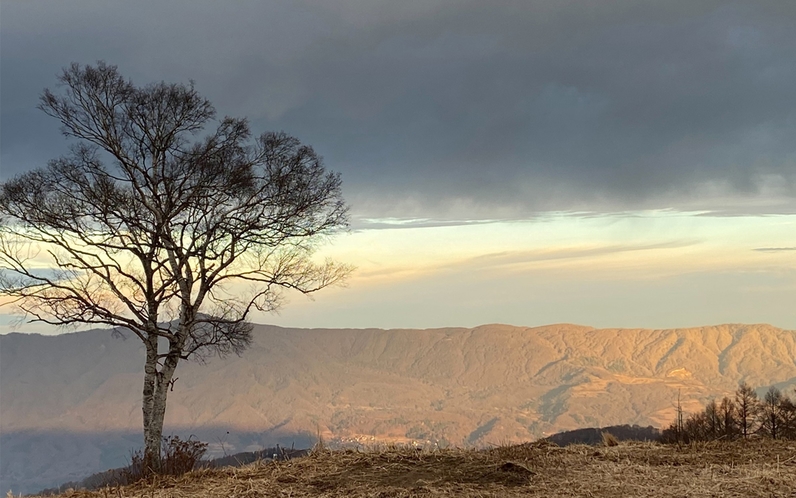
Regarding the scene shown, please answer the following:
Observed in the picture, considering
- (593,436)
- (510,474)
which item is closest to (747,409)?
(510,474)

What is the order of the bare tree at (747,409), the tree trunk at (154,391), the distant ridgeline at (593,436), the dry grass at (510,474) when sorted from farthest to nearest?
the tree trunk at (154,391), the bare tree at (747,409), the distant ridgeline at (593,436), the dry grass at (510,474)

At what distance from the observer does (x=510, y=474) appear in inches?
372

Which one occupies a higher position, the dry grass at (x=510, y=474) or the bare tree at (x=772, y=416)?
the dry grass at (x=510, y=474)

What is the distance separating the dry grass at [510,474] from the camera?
8.73m

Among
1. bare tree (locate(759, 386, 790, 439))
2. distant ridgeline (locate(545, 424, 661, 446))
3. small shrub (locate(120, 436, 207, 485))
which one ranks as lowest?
distant ridgeline (locate(545, 424, 661, 446))

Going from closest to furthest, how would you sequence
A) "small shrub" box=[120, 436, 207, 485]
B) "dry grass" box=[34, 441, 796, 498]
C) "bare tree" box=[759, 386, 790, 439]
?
"dry grass" box=[34, 441, 796, 498] → "small shrub" box=[120, 436, 207, 485] → "bare tree" box=[759, 386, 790, 439]

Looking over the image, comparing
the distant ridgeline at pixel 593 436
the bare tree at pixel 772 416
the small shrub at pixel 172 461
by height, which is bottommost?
the distant ridgeline at pixel 593 436

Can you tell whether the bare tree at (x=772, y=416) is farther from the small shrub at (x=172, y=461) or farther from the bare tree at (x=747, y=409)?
the small shrub at (x=172, y=461)

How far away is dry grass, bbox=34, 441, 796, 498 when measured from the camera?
8.73m

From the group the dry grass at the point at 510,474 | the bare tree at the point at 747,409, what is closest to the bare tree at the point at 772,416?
the bare tree at the point at 747,409

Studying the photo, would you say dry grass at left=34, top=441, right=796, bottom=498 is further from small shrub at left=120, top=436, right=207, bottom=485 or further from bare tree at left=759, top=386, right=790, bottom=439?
bare tree at left=759, top=386, right=790, bottom=439

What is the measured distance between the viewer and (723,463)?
34.0 ft

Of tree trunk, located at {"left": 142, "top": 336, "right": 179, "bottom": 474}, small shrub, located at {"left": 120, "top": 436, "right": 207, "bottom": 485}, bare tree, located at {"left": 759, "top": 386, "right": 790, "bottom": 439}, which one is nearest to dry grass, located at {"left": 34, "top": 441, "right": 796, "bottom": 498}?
small shrub, located at {"left": 120, "top": 436, "right": 207, "bottom": 485}

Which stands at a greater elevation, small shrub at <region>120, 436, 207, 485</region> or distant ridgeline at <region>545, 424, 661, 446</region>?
small shrub at <region>120, 436, 207, 485</region>
